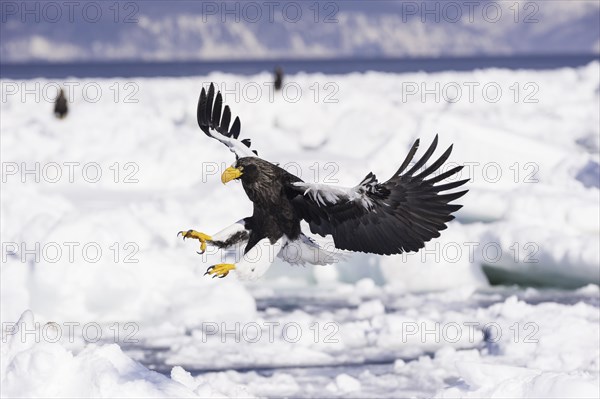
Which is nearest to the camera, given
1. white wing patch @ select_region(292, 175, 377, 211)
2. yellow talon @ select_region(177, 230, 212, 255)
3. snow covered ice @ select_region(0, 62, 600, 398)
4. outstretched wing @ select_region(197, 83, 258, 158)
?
yellow talon @ select_region(177, 230, 212, 255)

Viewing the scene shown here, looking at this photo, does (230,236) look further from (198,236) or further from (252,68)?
(252,68)

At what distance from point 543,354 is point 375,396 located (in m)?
1.59

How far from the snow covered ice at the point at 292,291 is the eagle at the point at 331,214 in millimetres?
931

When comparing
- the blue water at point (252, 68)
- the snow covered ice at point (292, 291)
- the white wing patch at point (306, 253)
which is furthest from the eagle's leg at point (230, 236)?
the blue water at point (252, 68)

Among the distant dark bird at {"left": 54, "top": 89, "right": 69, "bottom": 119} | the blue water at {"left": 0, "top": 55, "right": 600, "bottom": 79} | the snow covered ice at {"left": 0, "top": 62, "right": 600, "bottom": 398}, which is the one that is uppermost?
the blue water at {"left": 0, "top": 55, "right": 600, "bottom": 79}

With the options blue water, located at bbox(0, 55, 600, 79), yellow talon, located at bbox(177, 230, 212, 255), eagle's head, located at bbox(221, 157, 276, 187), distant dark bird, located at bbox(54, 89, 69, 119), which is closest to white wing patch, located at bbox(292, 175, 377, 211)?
eagle's head, located at bbox(221, 157, 276, 187)

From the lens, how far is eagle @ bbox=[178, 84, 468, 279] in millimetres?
4812

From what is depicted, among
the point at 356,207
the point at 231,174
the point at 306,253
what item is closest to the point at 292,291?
the point at 306,253

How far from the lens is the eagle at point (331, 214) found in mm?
4812

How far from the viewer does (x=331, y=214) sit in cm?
511

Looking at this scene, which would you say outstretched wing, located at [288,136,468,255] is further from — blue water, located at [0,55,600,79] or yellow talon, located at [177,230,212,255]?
blue water, located at [0,55,600,79]

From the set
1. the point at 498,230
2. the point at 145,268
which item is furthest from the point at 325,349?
the point at 498,230

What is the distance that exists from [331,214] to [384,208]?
0.27 meters

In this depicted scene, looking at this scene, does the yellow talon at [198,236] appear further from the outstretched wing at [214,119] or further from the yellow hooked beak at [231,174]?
the outstretched wing at [214,119]
